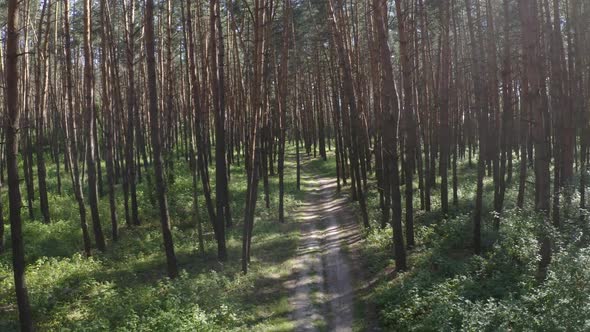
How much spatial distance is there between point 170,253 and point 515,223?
8.82m

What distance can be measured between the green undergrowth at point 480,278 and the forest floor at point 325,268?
2.19 feet

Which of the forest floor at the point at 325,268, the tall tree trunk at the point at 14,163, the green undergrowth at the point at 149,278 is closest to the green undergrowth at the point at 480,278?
the forest floor at the point at 325,268

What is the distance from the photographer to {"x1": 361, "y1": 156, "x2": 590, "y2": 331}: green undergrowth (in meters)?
7.72

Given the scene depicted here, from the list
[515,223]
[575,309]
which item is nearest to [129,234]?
[515,223]

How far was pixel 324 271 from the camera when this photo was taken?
1412 centimetres

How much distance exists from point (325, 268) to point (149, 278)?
16.3ft

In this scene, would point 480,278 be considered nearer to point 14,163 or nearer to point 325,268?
point 325,268

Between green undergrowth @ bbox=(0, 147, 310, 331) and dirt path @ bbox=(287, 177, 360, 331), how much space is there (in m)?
0.43

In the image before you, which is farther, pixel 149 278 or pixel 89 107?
pixel 89 107

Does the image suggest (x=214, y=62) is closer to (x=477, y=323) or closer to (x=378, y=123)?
(x=378, y=123)

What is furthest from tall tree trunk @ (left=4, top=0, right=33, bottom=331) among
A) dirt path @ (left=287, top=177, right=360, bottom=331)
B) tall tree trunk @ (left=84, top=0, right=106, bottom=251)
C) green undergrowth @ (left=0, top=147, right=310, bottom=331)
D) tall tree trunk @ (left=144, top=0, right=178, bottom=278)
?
tall tree trunk @ (left=84, top=0, right=106, bottom=251)

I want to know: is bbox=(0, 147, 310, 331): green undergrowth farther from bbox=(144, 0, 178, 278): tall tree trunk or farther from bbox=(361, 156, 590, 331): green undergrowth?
bbox=(361, 156, 590, 331): green undergrowth

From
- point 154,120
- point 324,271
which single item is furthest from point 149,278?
point 324,271

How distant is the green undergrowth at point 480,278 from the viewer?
25.3 feet
